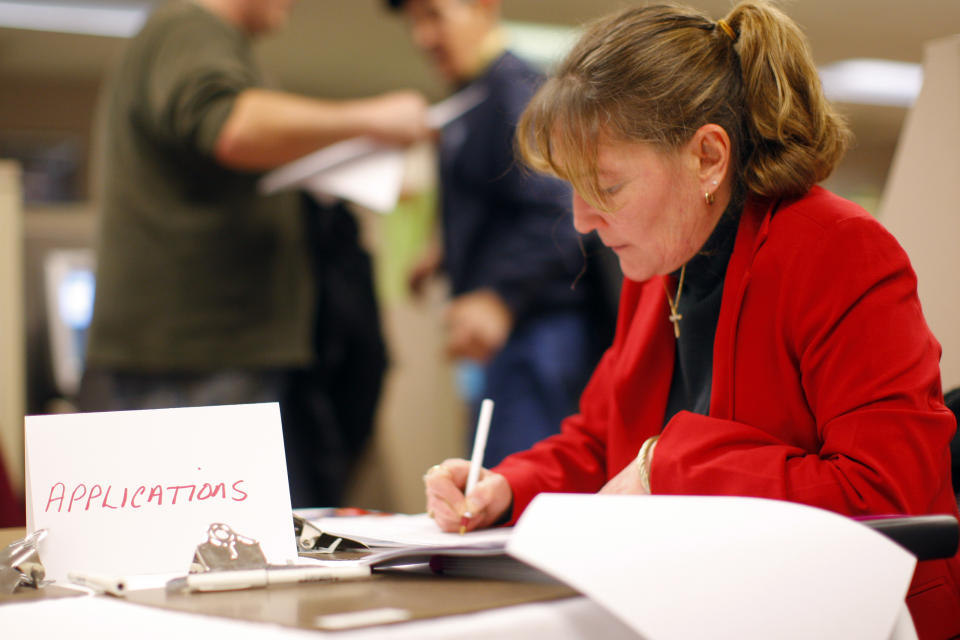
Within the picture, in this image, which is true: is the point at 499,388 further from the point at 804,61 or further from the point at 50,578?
the point at 50,578

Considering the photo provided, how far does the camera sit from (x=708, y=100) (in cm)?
83

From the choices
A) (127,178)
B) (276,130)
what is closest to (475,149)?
(276,130)

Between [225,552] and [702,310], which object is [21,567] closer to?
[225,552]

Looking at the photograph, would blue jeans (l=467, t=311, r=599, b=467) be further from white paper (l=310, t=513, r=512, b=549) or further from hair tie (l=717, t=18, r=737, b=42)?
hair tie (l=717, t=18, r=737, b=42)

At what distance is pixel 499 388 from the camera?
6.66 ft

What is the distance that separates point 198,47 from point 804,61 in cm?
126

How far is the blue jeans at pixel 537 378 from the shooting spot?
6.43ft

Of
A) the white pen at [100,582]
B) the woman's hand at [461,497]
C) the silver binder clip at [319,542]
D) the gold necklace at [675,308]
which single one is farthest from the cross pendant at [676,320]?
the white pen at [100,582]

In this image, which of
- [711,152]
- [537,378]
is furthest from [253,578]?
[537,378]

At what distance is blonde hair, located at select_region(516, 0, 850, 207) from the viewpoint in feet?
2.70

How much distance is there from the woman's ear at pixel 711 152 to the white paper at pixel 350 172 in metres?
0.95

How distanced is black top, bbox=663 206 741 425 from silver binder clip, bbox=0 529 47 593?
54 cm

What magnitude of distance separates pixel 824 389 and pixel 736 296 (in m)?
0.12

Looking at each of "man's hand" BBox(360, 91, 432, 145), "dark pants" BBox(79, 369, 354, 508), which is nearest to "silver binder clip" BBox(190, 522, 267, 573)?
"dark pants" BBox(79, 369, 354, 508)
